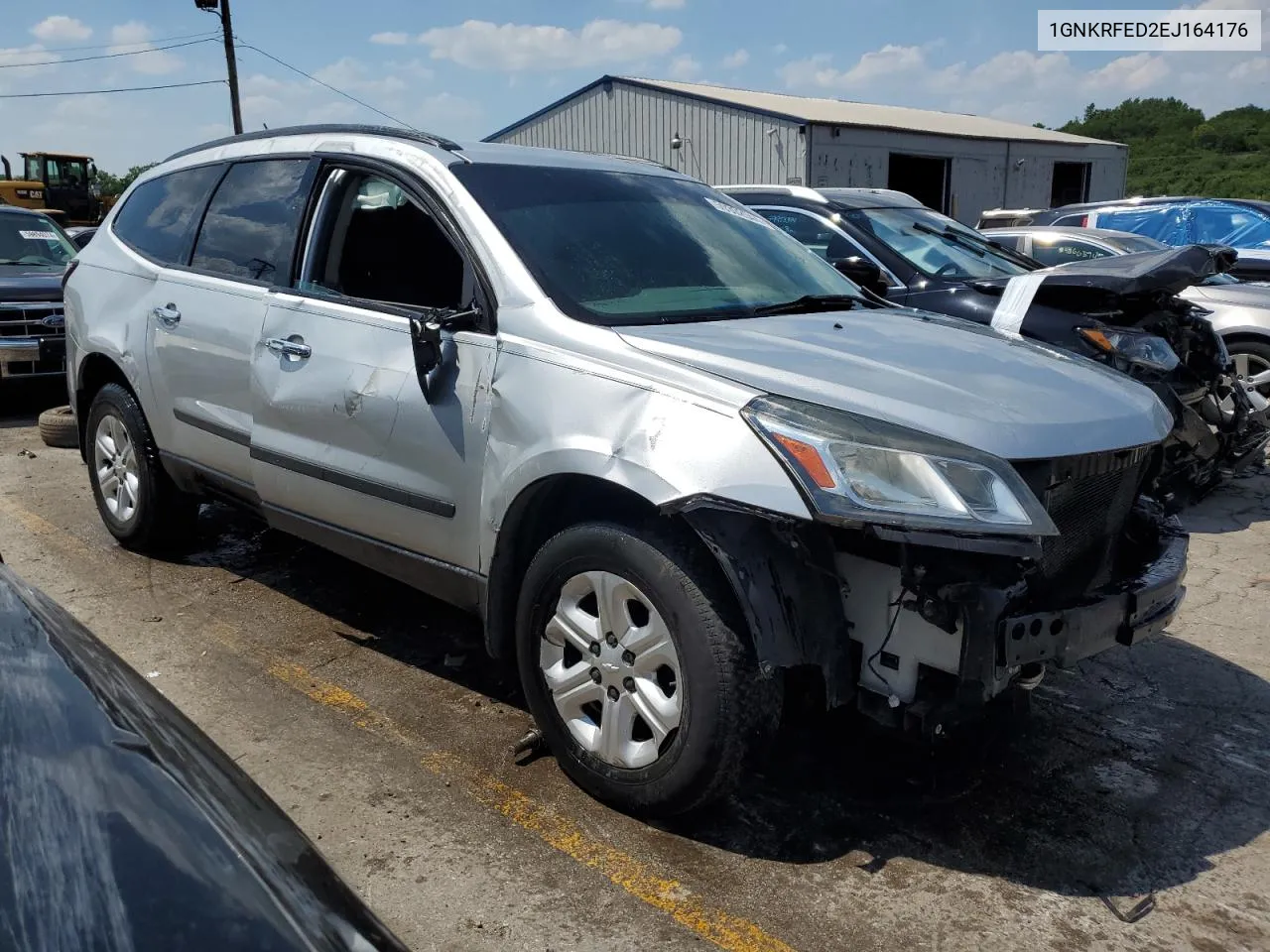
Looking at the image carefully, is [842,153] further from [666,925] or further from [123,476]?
[666,925]

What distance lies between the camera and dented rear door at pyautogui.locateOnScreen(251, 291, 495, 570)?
340 cm

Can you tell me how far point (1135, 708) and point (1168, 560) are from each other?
3.12 feet

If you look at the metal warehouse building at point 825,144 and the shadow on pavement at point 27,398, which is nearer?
the shadow on pavement at point 27,398

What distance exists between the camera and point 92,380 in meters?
5.52

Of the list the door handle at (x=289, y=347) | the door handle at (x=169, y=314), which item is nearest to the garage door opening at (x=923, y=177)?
the door handle at (x=169, y=314)

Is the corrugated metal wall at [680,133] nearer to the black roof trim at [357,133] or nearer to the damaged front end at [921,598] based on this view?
the black roof trim at [357,133]

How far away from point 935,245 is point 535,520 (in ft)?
16.0

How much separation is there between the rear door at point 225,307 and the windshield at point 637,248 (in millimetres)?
1020

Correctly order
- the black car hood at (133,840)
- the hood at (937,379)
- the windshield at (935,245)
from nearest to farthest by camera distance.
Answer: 1. the black car hood at (133,840)
2. the hood at (937,379)
3. the windshield at (935,245)

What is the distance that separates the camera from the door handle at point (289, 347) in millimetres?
3934

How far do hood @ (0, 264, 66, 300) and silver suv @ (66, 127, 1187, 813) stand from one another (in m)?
5.79

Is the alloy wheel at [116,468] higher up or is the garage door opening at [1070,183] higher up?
the garage door opening at [1070,183]

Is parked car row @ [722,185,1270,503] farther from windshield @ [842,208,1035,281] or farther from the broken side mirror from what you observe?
the broken side mirror

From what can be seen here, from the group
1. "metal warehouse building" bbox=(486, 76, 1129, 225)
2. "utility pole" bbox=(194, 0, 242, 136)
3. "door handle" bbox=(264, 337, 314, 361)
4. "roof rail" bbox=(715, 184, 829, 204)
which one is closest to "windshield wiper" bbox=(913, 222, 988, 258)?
"roof rail" bbox=(715, 184, 829, 204)
